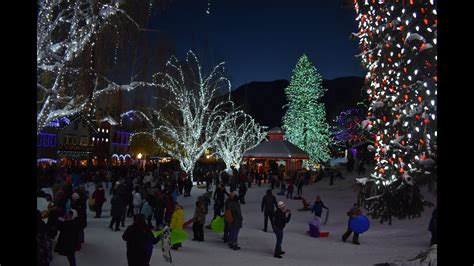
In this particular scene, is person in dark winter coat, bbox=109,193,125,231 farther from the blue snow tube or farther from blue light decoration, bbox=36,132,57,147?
blue light decoration, bbox=36,132,57,147

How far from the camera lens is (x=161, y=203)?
47.0 feet

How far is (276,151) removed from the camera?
37.4 m

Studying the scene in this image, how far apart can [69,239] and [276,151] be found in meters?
29.5

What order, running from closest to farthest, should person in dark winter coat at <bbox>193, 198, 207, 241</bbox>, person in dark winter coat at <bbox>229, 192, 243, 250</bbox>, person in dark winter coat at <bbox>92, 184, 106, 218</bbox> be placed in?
person in dark winter coat at <bbox>229, 192, 243, 250</bbox>, person in dark winter coat at <bbox>193, 198, 207, 241</bbox>, person in dark winter coat at <bbox>92, 184, 106, 218</bbox>

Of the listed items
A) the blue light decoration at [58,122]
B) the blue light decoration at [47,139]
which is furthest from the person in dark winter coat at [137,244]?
the blue light decoration at [47,139]

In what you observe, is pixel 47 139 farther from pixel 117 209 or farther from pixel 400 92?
pixel 400 92

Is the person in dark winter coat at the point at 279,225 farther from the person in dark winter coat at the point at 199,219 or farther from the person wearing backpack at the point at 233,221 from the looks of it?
the person in dark winter coat at the point at 199,219

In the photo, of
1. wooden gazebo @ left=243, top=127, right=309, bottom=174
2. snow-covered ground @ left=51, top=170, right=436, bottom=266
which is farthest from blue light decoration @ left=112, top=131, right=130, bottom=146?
snow-covered ground @ left=51, top=170, right=436, bottom=266

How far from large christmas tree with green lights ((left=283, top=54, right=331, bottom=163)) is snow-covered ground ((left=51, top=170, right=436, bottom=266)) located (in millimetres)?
30184

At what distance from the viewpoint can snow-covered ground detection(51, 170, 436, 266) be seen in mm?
10789

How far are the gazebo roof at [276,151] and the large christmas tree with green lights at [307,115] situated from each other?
10.5 m

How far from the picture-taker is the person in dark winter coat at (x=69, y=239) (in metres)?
8.60

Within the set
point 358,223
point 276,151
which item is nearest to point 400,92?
point 358,223
